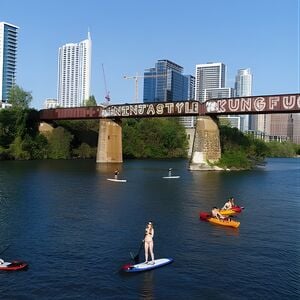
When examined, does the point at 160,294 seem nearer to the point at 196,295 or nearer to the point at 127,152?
the point at 196,295

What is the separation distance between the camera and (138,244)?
90.0 feet

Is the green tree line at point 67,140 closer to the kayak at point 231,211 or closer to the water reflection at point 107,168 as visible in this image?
the water reflection at point 107,168

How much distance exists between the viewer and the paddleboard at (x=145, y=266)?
22.1 meters

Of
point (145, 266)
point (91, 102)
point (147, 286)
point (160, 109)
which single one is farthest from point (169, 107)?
point (147, 286)

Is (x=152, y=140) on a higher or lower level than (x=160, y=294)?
higher

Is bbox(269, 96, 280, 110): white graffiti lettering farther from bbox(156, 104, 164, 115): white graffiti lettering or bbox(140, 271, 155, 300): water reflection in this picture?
bbox(140, 271, 155, 300): water reflection

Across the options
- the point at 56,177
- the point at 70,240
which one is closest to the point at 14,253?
the point at 70,240

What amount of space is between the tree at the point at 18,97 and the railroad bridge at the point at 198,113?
14.2m

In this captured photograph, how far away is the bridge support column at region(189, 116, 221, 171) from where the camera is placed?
87.3m

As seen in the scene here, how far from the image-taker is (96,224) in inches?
1309

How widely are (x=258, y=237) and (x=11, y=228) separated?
16725 millimetres

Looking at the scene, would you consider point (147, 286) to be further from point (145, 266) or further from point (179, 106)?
point (179, 106)

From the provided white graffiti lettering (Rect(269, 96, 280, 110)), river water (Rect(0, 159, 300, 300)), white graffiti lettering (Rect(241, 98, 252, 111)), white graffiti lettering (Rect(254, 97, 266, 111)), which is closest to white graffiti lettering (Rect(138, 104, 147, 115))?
white graffiti lettering (Rect(241, 98, 252, 111))

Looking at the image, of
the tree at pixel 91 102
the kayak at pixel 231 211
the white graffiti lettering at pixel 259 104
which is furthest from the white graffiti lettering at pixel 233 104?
the tree at pixel 91 102
